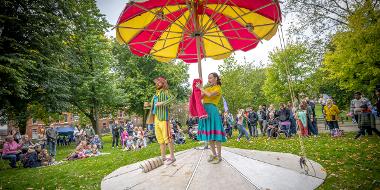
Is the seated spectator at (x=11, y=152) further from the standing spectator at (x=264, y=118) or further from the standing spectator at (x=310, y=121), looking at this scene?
the standing spectator at (x=310, y=121)

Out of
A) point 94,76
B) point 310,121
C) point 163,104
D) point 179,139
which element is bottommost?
point 179,139

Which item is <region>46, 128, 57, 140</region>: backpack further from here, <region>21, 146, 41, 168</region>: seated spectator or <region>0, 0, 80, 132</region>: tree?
<region>21, 146, 41, 168</region>: seated spectator

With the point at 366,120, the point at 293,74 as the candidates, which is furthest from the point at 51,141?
the point at 293,74

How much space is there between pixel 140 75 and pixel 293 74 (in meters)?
21.2

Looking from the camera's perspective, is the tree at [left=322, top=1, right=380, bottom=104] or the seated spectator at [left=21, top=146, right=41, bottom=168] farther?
the tree at [left=322, top=1, right=380, bottom=104]

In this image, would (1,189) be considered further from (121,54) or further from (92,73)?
(121,54)

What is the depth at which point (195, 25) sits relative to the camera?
661 centimetres

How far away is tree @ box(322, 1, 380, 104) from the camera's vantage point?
49.3 feet

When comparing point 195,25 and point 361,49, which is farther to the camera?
point 361,49

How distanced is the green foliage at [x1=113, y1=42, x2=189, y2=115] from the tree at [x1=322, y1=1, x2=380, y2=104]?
18862mm

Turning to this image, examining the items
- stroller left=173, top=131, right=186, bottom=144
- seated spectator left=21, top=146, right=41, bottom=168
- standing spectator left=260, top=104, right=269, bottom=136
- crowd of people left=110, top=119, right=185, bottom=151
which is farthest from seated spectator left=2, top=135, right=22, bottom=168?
standing spectator left=260, top=104, right=269, bottom=136

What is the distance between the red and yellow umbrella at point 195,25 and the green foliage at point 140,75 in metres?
22.8

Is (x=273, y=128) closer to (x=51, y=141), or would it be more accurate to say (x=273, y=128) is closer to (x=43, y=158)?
(x=43, y=158)

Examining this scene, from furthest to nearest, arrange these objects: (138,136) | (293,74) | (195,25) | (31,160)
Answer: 1. (293,74)
2. (138,136)
3. (31,160)
4. (195,25)
